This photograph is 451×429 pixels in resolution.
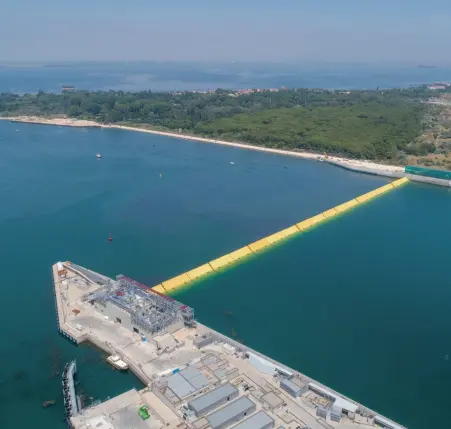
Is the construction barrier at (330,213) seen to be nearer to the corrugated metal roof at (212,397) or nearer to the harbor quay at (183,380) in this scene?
the harbor quay at (183,380)

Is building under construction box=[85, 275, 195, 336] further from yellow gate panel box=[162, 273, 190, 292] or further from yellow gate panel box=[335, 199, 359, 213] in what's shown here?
yellow gate panel box=[335, 199, 359, 213]

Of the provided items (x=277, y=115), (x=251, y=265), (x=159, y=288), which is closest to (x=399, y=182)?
(x=251, y=265)

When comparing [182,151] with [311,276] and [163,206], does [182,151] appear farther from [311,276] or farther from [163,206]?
[311,276]

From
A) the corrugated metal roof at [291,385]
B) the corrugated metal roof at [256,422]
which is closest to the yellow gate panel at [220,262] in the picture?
the corrugated metal roof at [291,385]

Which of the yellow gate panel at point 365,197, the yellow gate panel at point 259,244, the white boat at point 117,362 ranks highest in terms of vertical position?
the yellow gate panel at point 365,197

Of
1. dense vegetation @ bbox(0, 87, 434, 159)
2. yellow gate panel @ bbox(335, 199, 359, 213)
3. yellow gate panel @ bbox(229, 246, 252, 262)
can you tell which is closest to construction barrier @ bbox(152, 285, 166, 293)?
yellow gate panel @ bbox(229, 246, 252, 262)

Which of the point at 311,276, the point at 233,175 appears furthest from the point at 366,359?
the point at 233,175

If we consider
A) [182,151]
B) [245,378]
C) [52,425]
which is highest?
[182,151]
